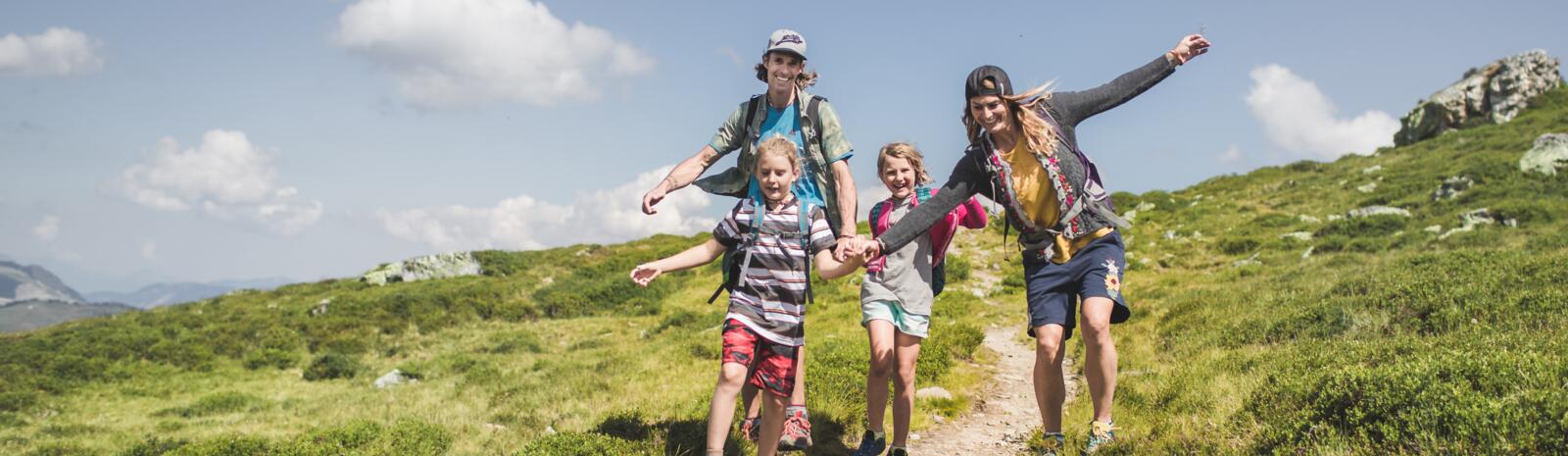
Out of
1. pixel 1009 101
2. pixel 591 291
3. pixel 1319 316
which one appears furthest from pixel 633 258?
pixel 1009 101

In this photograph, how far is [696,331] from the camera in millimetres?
15695

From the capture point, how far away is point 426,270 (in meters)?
30.4

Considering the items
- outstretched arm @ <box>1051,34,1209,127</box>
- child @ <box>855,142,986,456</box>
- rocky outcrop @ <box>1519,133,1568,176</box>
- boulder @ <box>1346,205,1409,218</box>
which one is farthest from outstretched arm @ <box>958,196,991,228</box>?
rocky outcrop @ <box>1519,133,1568,176</box>

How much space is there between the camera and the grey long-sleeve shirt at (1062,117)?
4.55m

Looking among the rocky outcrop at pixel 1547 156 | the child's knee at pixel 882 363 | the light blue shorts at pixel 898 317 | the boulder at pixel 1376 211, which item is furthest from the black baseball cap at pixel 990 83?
Result: the rocky outcrop at pixel 1547 156

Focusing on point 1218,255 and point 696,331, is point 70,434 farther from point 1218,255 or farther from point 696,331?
point 1218,255

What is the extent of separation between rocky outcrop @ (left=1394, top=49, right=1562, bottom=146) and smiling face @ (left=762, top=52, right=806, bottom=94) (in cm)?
4863

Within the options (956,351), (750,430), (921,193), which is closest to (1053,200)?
(921,193)

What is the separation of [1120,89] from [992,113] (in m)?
0.88

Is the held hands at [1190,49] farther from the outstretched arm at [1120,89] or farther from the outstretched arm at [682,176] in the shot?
the outstretched arm at [682,176]

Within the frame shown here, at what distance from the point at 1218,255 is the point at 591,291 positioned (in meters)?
17.5

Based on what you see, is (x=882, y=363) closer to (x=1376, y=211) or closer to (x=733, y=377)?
(x=733, y=377)

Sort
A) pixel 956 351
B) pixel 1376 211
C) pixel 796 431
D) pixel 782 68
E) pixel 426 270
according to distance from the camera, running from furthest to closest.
Result: pixel 426 270
pixel 1376 211
pixel 956 351
pixel 796 431
pixel 782 68

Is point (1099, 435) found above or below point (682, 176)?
below
